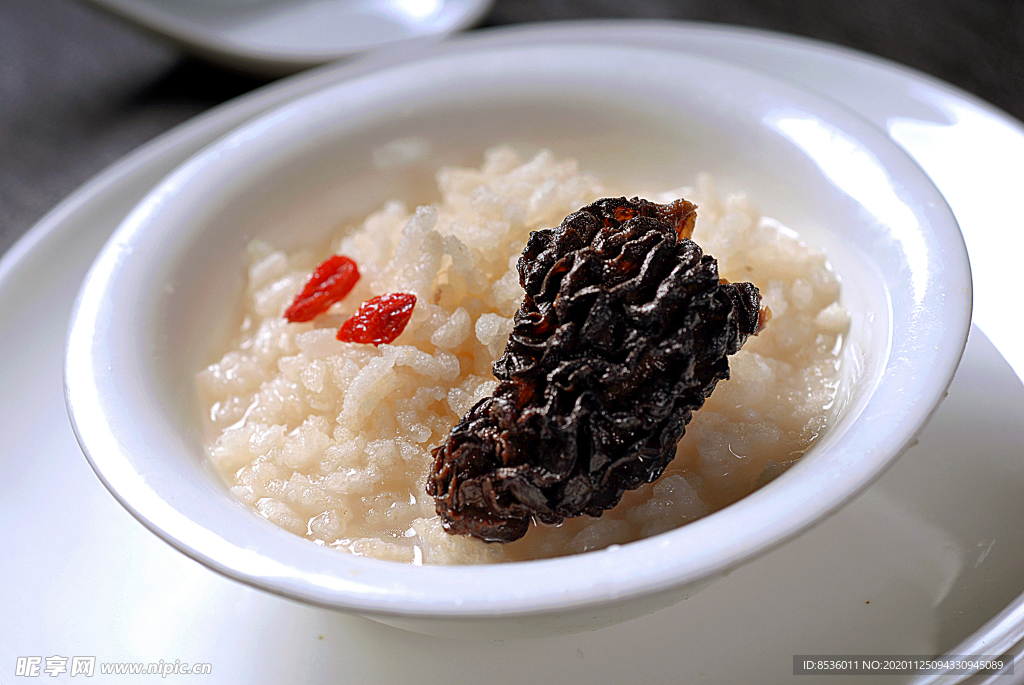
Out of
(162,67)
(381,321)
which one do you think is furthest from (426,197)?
(162,67)

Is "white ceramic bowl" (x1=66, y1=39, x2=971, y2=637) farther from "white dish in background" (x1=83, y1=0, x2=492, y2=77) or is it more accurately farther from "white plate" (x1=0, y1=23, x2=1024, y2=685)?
"white dish in background" (x1=83, y1=0, x2=492, y2=77)

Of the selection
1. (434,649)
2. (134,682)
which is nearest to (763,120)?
(434,649)

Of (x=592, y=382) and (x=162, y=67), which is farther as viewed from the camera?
(x=162, y=67)

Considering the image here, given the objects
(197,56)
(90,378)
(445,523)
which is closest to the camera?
(445,523)

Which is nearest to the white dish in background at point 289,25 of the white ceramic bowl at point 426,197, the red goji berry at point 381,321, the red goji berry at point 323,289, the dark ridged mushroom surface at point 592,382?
the white ceramic bowl at point 426,197

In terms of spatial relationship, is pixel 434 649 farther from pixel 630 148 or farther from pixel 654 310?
pixel 630 148

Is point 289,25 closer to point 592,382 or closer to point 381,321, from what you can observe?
point 381,321
